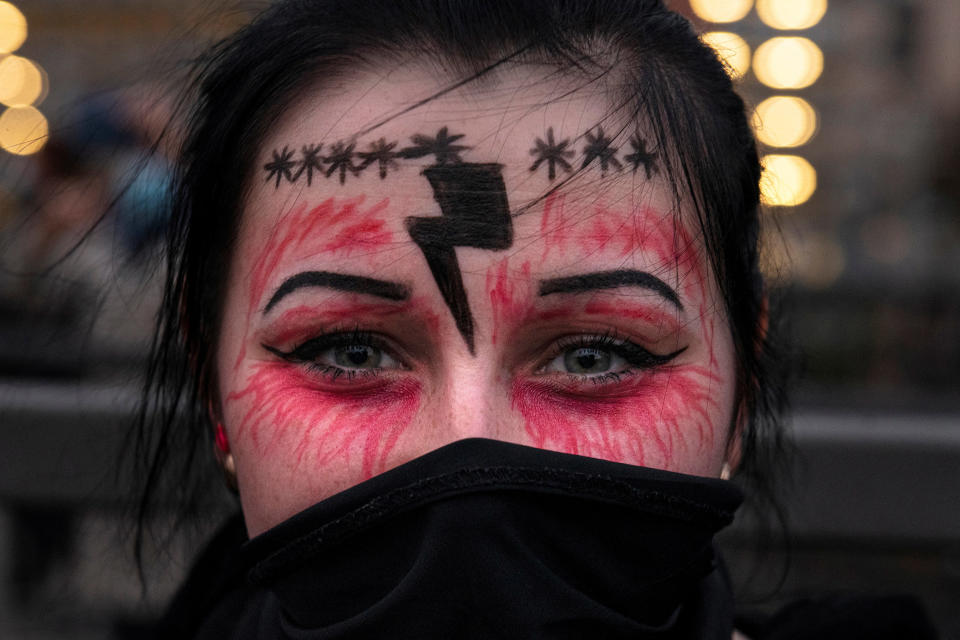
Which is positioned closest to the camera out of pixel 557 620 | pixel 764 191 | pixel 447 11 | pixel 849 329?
pixel 557 620

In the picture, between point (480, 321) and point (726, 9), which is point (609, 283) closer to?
point (480, 321)

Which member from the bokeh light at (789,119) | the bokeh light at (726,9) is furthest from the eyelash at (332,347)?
the bokeh light at (789,119)

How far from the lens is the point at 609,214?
1.29 metres

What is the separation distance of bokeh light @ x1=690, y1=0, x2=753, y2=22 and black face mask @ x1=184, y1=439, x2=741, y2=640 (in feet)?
14.3

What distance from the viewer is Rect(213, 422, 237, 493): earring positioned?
1.49 m

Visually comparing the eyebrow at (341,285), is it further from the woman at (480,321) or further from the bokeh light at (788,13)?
the bokeh light at (788,13)

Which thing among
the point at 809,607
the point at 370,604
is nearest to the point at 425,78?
the point at 370,604

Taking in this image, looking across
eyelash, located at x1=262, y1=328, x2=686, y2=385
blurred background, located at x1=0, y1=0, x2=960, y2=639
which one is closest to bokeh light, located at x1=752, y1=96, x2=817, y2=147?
blurred background, located at x1=0, y1=0, x2=960, y2=639

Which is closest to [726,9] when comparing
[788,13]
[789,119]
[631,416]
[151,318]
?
[788,13]

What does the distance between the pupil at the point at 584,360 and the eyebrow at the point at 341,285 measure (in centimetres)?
25

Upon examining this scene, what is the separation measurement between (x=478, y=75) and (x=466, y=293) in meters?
0.32

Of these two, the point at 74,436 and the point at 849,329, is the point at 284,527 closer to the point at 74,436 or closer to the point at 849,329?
the point at 74,436

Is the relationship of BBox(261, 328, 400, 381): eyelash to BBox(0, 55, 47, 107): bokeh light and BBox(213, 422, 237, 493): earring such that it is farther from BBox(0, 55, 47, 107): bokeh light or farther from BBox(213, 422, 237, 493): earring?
BBox(0, 55, 47, 107): bokeh light

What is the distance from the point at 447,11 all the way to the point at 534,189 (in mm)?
318
